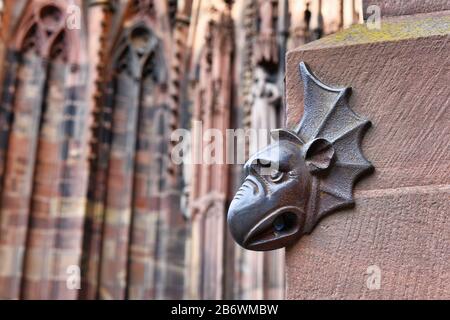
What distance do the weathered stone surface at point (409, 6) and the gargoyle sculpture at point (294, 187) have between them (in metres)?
0.48

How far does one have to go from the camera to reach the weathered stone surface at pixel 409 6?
9.31 ft

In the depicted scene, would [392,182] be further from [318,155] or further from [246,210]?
[246,210]

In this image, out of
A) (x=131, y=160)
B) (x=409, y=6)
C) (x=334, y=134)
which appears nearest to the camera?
(x=334, y=134)

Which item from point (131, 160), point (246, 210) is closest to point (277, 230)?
point (246, 210)

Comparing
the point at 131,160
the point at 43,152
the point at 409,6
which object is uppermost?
the point at 43,152

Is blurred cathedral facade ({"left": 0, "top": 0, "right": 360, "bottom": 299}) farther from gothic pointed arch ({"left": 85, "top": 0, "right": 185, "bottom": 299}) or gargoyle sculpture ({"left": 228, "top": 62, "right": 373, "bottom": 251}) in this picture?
gargoyle sculpture ({"left": 228, "top": 62, "right": 373, "bottom": 251})

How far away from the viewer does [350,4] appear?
1038 cm

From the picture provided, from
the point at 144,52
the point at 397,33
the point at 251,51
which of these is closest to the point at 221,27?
the point at 251,51

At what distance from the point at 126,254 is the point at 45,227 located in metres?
1.23

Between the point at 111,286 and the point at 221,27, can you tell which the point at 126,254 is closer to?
the point at 111,286

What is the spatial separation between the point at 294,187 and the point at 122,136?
12.0 meters

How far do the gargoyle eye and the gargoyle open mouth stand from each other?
8 centimetres

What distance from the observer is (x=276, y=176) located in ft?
8.20

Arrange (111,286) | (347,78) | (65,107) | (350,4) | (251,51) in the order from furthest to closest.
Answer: (65,107), (111,286), (251,51), (350,4), (347,78)
